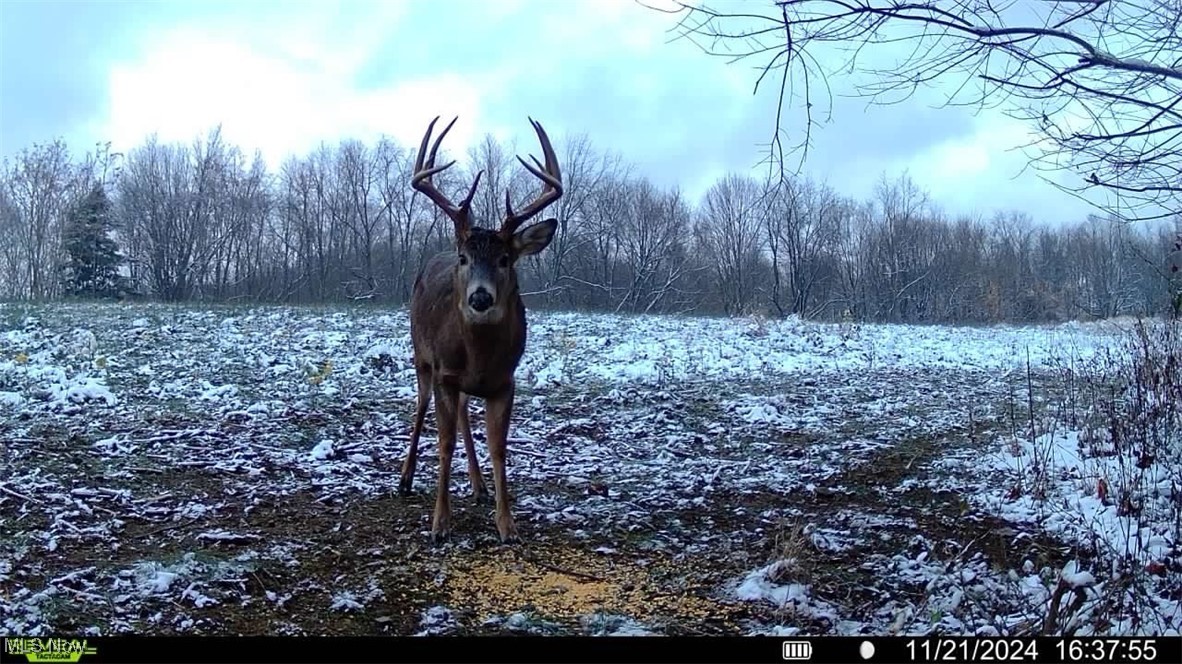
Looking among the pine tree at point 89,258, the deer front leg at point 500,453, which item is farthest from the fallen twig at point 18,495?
the pine tree at point 89,258

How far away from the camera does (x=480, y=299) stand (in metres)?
5.15

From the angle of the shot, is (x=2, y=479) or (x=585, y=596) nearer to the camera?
(x=585, y=596)

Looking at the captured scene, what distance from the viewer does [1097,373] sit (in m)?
9.84

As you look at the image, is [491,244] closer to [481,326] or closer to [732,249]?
[481,326]

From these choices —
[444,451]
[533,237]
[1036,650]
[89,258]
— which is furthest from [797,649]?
[89,258]

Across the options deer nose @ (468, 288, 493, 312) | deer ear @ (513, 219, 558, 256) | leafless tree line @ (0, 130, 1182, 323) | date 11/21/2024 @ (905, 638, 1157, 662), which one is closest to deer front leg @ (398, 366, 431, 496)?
deer ear @ (513, 219, 558, 256)

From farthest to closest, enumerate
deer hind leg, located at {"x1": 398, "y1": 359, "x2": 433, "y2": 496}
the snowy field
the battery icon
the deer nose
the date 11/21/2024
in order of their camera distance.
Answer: deer hind leg, located at {"x1": 398, "y1": 359, "x2": 433, "y2": 496}
the deer nose
the snowy field
the battery icon
the date 11/21/2024

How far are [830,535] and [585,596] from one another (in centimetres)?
165

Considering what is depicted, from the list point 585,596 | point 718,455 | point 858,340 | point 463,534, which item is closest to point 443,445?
point 463,534

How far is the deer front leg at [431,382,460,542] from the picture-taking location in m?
5.24

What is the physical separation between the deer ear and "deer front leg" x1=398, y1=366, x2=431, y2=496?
1.49m

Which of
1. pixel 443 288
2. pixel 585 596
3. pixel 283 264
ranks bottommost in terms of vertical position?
pixel 585 596

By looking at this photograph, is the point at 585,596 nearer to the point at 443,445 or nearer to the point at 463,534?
the point at 463,534

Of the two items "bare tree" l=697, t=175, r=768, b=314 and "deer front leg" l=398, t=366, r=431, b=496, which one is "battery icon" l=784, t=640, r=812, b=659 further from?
"bare tree" l=697, t=175, r=768, b=314
